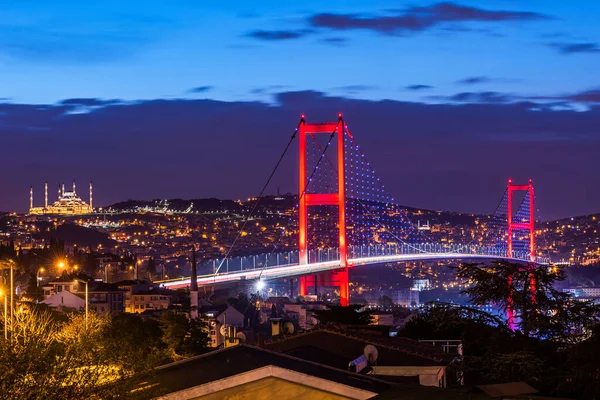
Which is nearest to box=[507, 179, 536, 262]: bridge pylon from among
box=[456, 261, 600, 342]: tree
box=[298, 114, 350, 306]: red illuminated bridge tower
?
box=[298, 114, 350, 306]: red illuminated bridge tower

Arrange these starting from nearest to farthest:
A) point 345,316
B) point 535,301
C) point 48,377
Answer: point 48,377
point 535,301
point 345,316

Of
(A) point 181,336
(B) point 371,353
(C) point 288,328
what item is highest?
(B) point 371,353

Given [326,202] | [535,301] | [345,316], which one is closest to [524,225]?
[326,202]

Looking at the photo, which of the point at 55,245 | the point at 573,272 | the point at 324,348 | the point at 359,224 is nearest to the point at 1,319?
the point at 324,348

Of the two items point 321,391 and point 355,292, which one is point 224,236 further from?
point 321,391

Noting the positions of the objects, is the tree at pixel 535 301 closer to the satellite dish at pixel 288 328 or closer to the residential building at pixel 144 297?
the satellite dish at pixel 288 328

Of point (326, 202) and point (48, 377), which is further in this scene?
point (326, 202)

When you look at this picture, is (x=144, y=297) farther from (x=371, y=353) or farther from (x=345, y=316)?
(x=371, y=353)

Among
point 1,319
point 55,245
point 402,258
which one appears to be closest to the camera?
point 1,319

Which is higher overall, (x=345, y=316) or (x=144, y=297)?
(x=345, y=316)
